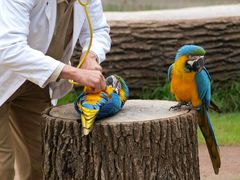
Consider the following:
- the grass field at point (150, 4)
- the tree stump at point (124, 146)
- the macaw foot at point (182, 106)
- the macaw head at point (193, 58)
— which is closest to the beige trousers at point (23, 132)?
the tree stump at point (124, 146)

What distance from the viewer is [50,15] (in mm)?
3400

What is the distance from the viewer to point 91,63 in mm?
3570

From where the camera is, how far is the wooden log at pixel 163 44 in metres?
6.44

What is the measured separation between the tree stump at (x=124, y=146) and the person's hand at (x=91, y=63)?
25 cm

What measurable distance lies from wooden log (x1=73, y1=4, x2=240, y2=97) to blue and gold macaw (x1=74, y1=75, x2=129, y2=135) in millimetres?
2907

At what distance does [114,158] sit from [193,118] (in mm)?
452

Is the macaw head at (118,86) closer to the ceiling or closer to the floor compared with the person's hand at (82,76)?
closer to the floor

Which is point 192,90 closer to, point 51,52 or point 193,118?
point 193,118

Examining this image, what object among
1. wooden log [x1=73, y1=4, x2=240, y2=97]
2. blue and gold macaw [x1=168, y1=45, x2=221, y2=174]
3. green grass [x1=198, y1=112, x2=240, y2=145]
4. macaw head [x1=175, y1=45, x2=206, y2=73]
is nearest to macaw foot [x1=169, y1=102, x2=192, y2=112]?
blue and gold macaw [x1=168, y1=45, x2=221, y2=174]

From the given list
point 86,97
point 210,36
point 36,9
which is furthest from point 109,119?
point 210,36

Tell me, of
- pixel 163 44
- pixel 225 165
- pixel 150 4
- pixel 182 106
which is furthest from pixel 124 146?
pixel 150 4

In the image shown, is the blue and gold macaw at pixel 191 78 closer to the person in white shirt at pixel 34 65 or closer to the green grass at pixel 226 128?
the person in white shirt at pixel 34 65

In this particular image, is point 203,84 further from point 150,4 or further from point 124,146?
point 150,4

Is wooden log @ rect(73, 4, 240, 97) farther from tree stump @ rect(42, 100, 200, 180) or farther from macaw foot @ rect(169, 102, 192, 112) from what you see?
tree stump @ rect(42, 100, 200, 180)
